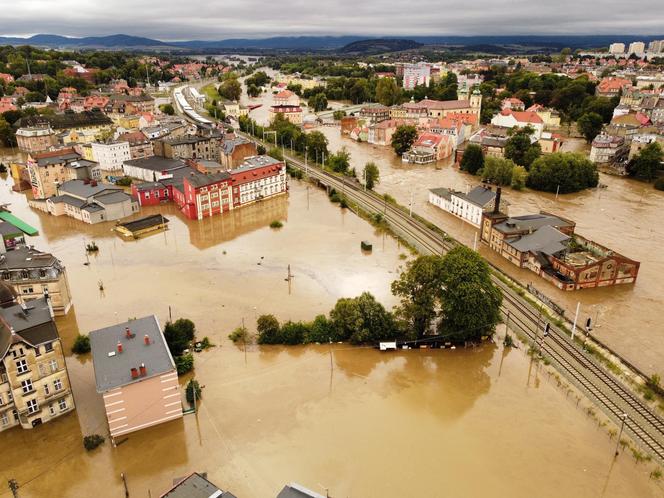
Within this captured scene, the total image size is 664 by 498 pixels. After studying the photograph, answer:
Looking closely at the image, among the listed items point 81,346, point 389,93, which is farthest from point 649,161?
point 389,93

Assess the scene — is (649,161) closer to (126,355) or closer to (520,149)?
(520,149)

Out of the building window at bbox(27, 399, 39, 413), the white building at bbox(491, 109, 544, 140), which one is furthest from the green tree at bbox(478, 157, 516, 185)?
the building window at bbox(27, 399, 39, 413)

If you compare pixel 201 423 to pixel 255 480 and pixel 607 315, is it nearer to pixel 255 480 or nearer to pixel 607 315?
pixel 255 480

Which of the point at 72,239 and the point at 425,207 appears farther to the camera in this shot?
the point at 425,207

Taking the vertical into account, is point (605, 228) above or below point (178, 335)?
below

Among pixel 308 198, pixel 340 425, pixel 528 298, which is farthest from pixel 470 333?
pixel 308 198
